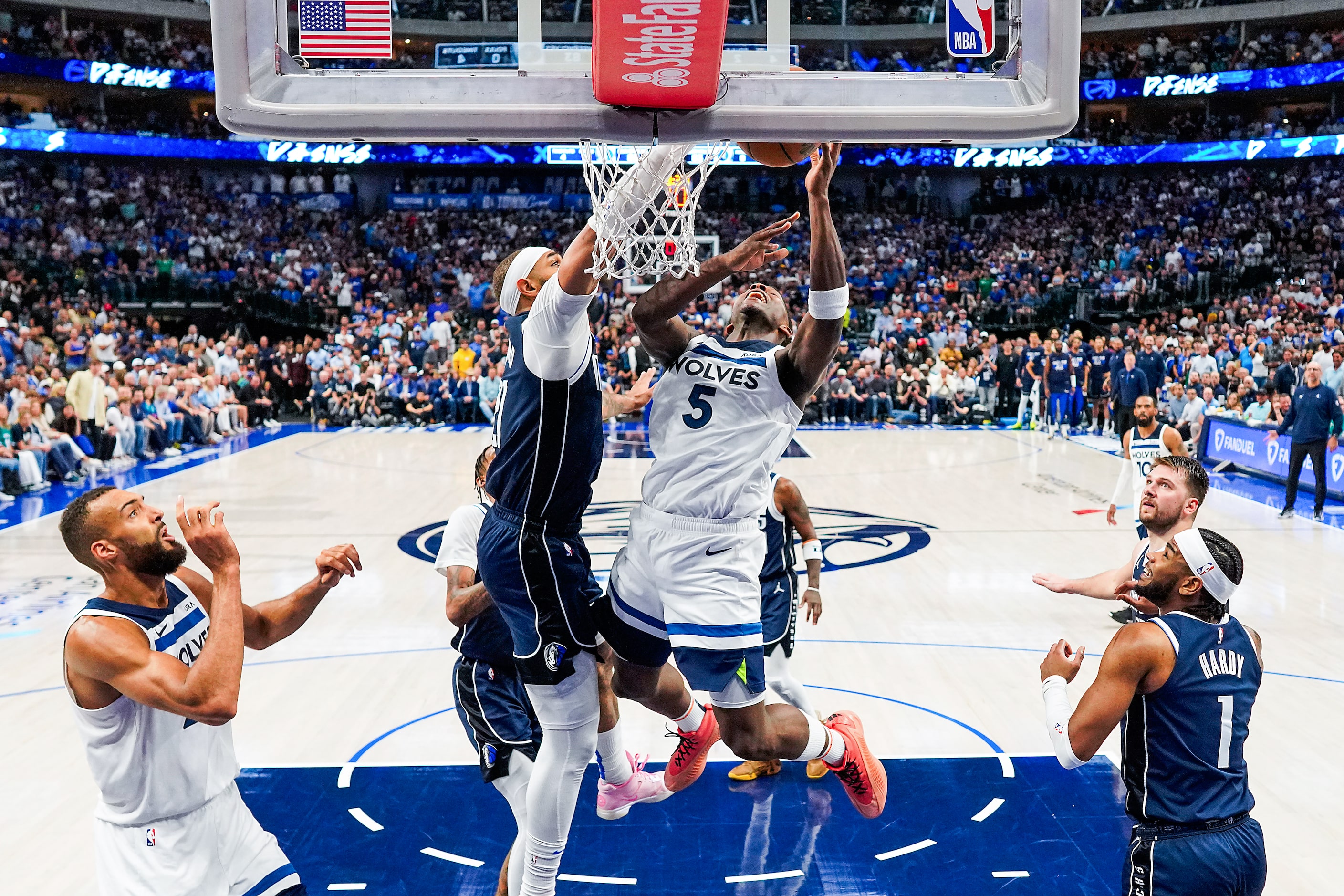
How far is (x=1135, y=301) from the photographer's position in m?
26.1

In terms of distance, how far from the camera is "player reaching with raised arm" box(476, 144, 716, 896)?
3670 millimetres

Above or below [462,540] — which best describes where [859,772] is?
below

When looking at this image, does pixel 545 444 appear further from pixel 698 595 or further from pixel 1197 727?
pixel 1197 727

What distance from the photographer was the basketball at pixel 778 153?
3.99 meters

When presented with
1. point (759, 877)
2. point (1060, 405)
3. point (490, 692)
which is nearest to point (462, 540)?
point (490, 692)

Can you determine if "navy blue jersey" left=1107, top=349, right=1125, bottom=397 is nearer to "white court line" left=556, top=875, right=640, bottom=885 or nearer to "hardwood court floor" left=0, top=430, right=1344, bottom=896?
"hardwood court floor" left=0, top=430, right=1344, bottom=896

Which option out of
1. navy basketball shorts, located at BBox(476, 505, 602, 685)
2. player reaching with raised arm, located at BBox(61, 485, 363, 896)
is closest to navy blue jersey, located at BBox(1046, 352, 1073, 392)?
navy basketball shorts, located at BBox(476, 505, 602, 685)

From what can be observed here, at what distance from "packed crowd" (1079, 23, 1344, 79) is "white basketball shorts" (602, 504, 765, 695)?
29516 mm

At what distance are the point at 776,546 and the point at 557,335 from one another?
6.62 ft

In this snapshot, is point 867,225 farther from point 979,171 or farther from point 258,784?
point 258,784

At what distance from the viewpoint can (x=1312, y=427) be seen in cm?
1119

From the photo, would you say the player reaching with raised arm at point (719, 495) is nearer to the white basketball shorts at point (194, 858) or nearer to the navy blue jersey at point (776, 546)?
the navy blue jersey at point (776, 546)

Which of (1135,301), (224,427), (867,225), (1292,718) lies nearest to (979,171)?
(867,225)

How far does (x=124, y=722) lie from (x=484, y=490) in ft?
4.96
